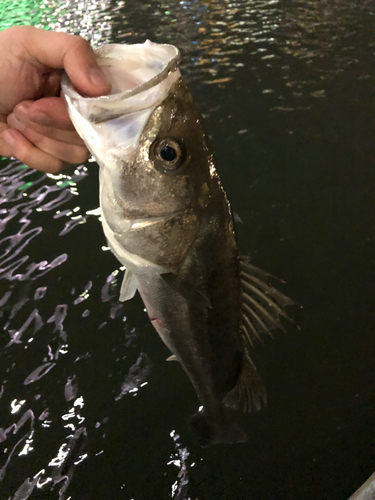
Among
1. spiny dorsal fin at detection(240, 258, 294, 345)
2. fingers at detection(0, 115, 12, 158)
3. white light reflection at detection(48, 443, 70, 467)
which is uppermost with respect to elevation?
fingers at detection(0, 115, 12, 158)

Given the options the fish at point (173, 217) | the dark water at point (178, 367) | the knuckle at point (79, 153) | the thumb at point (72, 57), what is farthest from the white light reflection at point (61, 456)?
the thumb at point (72, 57)

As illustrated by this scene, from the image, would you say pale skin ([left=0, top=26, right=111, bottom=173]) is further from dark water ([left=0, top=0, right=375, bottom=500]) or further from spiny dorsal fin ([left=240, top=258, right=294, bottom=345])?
dark water ([left=0, top=0, right=375, bottom=500])

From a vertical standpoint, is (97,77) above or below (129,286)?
above

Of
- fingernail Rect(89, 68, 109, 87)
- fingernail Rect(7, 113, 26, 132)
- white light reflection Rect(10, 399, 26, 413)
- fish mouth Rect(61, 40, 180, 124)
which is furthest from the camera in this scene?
white light reflection Rect(10, 399, 26, 413)

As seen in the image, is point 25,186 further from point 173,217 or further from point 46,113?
point 173,217

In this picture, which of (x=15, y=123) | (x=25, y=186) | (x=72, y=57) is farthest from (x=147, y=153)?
(x=25, y=186)

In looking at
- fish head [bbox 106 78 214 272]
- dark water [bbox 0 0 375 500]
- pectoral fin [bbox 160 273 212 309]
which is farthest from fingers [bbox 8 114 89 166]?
dark water [bbox 0 0 375 500]

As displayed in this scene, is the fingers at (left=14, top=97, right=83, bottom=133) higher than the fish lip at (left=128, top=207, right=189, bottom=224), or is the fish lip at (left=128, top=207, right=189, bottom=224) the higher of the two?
the fingers at (left=14, top=97, right=83, bottom=133)

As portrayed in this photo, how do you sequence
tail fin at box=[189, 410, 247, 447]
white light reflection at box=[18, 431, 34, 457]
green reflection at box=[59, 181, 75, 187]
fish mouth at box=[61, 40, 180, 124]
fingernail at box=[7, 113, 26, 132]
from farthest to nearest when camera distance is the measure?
1. green reflection at box=[59, 181, 75, 187]
2. white light reflection at box=[18, 431, 34, 457]
3. tail fin at box=[189, 410, 247, 447]
4. fingernail at box=[7, 113, 26, 132]
5. fish mouth at box=[61, 40, 180, 124]
